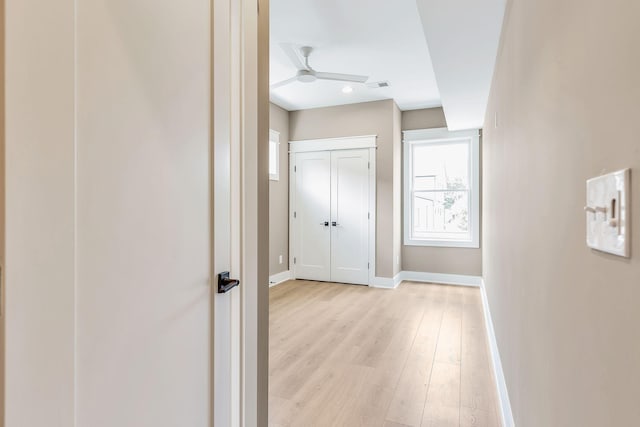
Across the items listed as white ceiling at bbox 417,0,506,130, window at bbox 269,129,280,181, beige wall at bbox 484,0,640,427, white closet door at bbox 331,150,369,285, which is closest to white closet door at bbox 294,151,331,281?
white closet door at bbox 331,150,369,285

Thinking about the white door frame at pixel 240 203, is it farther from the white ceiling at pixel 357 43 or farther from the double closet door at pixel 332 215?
the double closet door at pixel 332 215

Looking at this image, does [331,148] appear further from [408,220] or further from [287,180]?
[408,220]

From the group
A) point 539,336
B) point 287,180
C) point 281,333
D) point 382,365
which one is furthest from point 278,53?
point 539,336

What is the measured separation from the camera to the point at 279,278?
545 cm

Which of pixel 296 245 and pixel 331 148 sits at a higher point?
pixel 331 148

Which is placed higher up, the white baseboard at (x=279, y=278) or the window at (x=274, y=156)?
the window at (x=274, y=156)

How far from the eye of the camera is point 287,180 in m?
5.75

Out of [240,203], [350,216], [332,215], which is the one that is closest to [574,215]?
[240,203]

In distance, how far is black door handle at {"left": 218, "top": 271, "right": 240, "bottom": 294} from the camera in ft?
3.76

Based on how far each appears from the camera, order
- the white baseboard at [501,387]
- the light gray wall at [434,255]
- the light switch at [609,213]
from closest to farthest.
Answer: the light switch at [609,213] → the white baseboard at [501,387] → the light gray wall at [434,255]

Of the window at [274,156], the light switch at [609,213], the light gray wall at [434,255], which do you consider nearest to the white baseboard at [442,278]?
the light gray wall at [434,255]

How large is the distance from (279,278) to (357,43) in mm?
3613

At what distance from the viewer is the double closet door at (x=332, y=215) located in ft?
17.3

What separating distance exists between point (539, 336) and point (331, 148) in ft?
15.0
